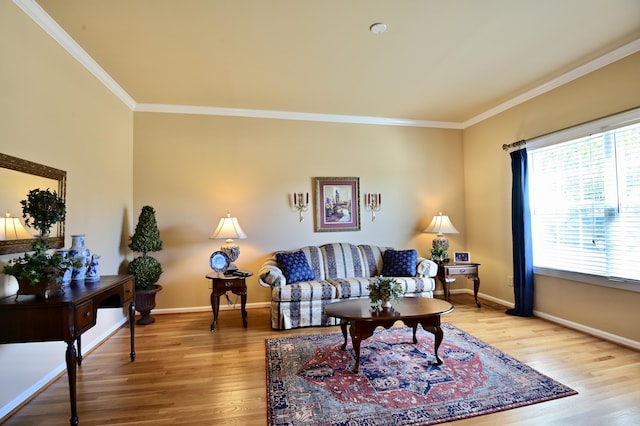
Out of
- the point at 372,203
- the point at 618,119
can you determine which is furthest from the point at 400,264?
the point at 618,119

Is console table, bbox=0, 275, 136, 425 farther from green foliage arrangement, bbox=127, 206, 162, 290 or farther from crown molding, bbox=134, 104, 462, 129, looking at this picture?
crown molding, bbox=134, 104, 462, 129

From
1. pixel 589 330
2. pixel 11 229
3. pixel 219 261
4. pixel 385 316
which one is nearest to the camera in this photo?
pixel 11 229

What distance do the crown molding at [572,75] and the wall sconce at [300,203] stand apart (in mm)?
3129

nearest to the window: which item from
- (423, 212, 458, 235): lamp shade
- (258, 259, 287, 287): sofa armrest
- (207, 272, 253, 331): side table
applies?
(423, 212, 458, 235): lamp shade

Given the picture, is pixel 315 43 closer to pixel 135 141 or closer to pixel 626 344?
pixel 135 141

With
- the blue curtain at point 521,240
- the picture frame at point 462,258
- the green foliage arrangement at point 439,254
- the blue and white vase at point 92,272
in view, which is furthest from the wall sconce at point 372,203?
the blue and white vase at point 92,272

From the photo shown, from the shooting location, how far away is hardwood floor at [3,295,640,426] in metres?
2.04

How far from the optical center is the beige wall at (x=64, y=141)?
7.30 feet

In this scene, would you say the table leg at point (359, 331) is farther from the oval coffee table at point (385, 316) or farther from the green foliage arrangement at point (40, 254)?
the green foliage arrangement at point (40, 254)

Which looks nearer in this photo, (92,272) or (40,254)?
(40,254)

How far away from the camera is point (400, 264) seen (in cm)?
439

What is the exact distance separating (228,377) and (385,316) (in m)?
1.40

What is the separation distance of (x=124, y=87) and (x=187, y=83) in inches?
32.3

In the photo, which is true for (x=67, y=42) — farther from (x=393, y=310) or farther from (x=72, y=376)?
(x=393, y=310)
